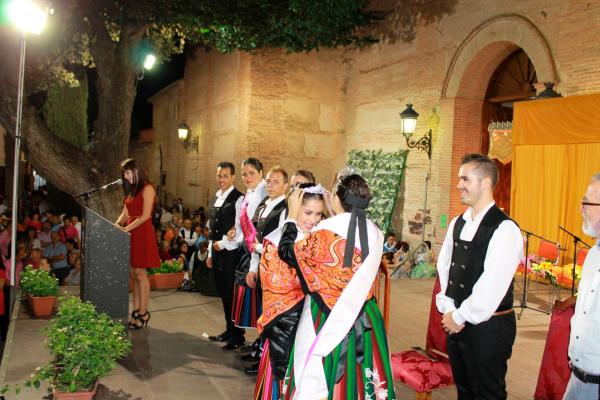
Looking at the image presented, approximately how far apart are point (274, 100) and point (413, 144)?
4.51 m

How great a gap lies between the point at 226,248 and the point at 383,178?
27.8 ft

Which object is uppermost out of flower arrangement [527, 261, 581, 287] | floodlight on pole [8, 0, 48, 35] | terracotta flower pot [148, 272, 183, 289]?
floodlight on pole [8, 0, 48, 35]

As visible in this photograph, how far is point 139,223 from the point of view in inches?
232

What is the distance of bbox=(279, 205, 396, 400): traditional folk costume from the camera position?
313 centimetres

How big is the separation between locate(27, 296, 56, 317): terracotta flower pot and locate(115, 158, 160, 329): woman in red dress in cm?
115

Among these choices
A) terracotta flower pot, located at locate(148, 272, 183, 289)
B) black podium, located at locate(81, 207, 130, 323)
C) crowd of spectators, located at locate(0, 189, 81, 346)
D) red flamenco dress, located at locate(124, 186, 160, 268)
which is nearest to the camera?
black podium, located at locate(81, 207, 130, 323)

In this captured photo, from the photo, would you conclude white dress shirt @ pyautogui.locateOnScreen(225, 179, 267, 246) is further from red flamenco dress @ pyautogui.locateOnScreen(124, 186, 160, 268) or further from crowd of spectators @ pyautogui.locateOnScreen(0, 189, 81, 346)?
crowd of spectators @ pyautogui.locateOnScreen(0, 189, 81, 346)

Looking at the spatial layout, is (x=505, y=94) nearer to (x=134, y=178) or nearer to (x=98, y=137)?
(x=98, y=137)

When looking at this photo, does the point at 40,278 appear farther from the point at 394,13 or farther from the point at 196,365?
the point at 394,13

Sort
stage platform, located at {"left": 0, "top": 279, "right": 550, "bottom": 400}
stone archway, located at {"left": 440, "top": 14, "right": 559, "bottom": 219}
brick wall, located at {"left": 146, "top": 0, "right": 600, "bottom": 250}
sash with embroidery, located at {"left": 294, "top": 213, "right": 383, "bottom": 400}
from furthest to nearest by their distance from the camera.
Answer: stone archway, located at {"left": 440, "top": 14, "right": 559, "bottom": 219}, brick wall, located at {"left": 146, "top": 0, "right": 600, "bottom": 250}, stage platform, located at {"left": 0, "top": 279, "right": 550, "bottom": 400}, sash with embroidery, located at {"left": 294, "top": 213, "right": 383, "bottom": 400}

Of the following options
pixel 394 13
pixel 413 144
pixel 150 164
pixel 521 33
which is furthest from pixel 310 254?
pixel 150 164

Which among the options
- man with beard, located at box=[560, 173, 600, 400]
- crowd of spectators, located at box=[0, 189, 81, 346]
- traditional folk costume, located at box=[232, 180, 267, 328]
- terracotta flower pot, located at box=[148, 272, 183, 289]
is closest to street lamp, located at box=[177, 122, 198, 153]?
crowd of spectators, located at box=[0, 189, 81, 346]

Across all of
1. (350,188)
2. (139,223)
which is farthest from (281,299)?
(139,223)

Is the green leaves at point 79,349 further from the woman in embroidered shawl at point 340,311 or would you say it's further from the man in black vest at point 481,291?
the man in black vest at point 481,291
